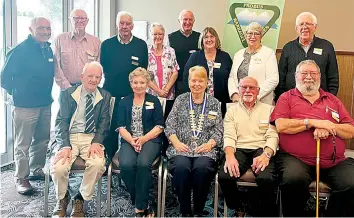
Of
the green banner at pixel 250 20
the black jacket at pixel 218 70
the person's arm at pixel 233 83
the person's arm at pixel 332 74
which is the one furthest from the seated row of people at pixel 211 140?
the green banner at pixel 250 20

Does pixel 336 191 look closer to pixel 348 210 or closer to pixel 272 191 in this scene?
pixel 348 210

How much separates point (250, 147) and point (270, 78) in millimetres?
802

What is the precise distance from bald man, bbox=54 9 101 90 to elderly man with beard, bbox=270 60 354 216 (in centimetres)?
197

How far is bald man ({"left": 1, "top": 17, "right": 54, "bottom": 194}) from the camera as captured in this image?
11.8ft

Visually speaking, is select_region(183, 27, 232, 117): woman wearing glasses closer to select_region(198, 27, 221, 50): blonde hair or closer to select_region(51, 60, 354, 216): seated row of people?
select_region(198, 27, 221, 50): blonde hair

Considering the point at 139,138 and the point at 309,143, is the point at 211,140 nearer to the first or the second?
the point at 139,138

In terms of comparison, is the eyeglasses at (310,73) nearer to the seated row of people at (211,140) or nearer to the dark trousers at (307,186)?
the seated row of people at (211,140)

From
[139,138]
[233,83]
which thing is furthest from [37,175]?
[233,83]

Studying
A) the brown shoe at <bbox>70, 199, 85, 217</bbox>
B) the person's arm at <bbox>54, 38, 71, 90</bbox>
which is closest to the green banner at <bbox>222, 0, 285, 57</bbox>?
the person's arm at <bbox>54, 38, 71, 90</bbox>

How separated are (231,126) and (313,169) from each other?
2.35 ft

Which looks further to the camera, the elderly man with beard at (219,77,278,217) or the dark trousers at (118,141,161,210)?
the dark trousers at (118,141,161,210)

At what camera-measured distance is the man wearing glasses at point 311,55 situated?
3.58m

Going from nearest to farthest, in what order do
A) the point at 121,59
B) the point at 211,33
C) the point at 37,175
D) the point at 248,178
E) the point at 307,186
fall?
the point at 307,186 < the point at 248,178 < the point at 211,33 < the point at 121,59 < the point at 37,175

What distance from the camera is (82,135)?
321cm
